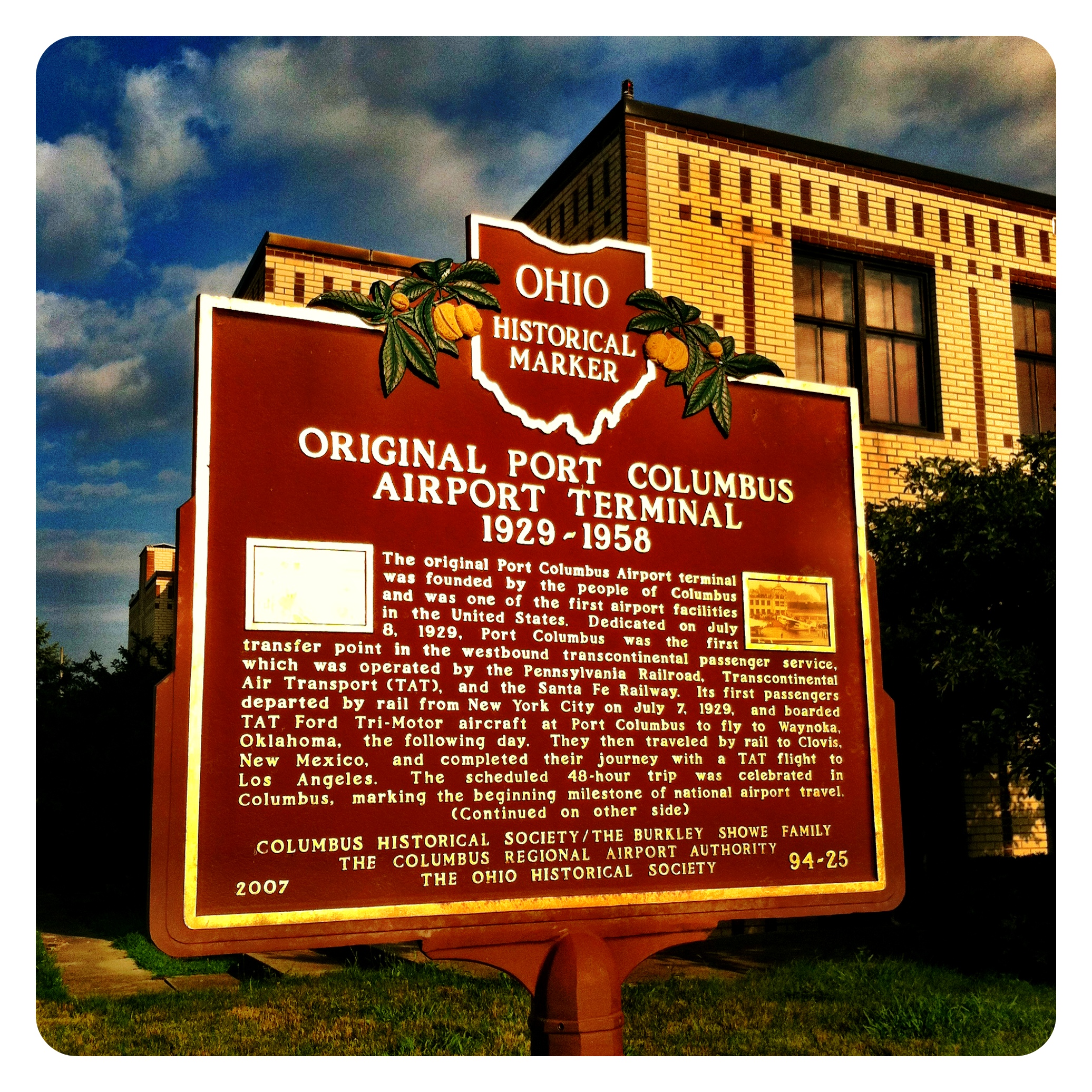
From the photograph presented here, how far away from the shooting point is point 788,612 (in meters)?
5.73

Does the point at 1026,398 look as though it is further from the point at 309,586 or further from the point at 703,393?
the point at 309,586

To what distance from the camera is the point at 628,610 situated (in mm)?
5340

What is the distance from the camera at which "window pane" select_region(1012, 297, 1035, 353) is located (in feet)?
43.4

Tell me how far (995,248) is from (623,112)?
15.7ft

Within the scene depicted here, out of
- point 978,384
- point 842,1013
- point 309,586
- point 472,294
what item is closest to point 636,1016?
point 842,1013

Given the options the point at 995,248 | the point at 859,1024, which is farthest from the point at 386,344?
the point at 995,248

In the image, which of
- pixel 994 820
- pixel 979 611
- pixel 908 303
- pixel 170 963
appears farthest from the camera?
pixel 908 303

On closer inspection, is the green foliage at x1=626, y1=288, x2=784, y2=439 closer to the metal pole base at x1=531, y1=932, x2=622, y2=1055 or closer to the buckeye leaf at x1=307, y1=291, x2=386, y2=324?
the buckeye leaf at x1=307, y1=291, x2=386, y2=324

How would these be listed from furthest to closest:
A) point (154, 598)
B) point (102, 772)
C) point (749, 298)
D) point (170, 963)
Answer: point (154, 598) → point (102, 772) → point (749, 298) → point (170, 963)

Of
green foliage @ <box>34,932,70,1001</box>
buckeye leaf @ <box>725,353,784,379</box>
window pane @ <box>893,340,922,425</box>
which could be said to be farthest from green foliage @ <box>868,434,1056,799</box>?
green foliage @ <box>34,932,70,1001</box>

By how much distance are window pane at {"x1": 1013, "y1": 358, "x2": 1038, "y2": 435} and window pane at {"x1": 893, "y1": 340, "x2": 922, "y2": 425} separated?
1.36 meters

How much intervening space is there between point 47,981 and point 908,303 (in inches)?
420

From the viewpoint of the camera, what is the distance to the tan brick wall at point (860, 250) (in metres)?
11.4

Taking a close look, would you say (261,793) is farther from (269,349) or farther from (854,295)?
(854,295)
